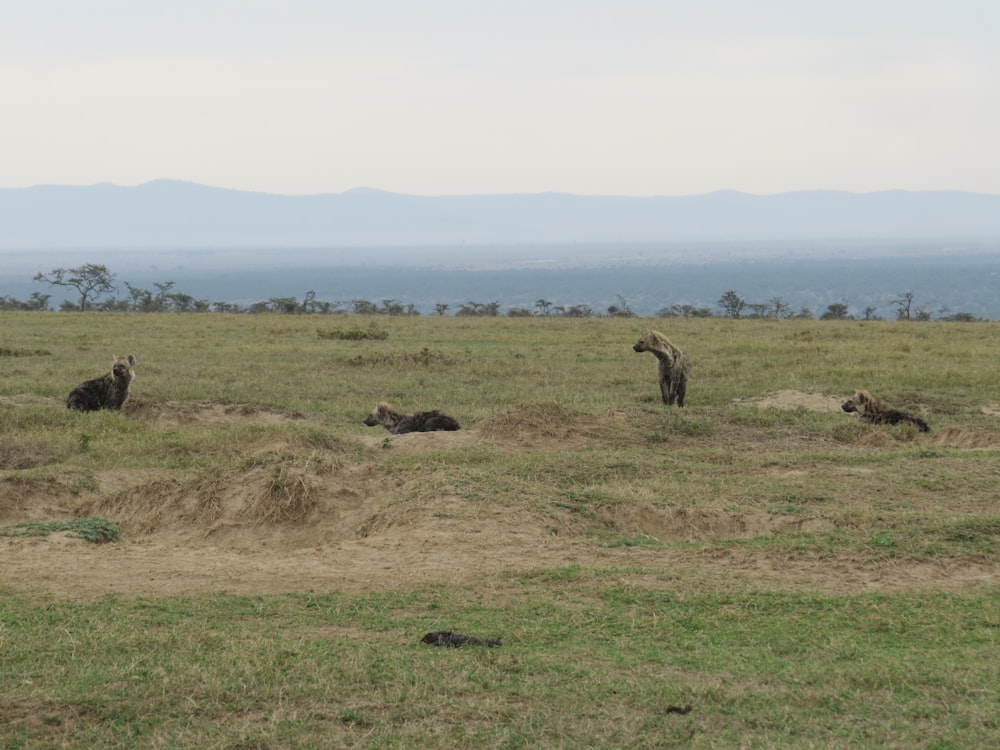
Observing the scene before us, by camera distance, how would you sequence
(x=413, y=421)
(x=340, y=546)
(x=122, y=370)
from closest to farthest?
(x=340, y=546) < (x=413, y=421) < (x=122, y=370)

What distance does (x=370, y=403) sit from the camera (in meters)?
15.7

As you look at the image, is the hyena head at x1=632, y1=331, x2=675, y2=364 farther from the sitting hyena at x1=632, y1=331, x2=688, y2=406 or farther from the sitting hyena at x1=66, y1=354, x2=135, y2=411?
the sitting hyena at x1=66, y1=354, x2=135, y2=411

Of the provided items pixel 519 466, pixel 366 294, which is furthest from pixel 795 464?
pixel 366 294

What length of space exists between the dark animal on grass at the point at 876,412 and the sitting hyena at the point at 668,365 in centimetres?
229

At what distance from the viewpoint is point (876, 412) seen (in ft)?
44.0

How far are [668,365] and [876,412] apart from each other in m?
2.87

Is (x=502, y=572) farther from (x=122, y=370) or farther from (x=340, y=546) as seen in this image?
(x=122, y=370)

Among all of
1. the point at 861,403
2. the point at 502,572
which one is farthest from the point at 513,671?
the point at 861,403

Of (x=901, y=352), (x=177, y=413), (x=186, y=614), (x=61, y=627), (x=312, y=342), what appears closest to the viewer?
(x=61, y=627)

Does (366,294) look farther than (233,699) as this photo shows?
Yes

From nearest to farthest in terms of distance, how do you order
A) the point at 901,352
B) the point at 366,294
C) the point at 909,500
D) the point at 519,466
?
the point at 909,500, the point at 519,466, the point at 901,352, the point at 366,294

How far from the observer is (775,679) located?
207 inches

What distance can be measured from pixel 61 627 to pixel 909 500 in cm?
676

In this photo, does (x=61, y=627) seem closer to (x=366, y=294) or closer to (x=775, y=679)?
(x=775, y=679)
